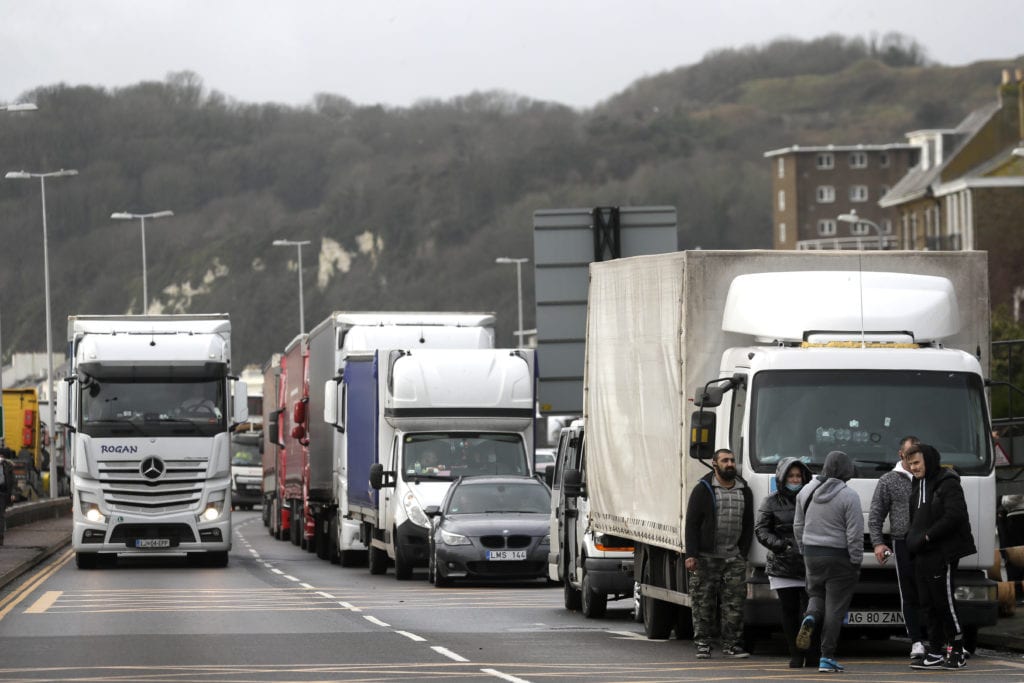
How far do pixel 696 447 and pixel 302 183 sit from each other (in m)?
145

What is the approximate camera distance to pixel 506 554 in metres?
27.4

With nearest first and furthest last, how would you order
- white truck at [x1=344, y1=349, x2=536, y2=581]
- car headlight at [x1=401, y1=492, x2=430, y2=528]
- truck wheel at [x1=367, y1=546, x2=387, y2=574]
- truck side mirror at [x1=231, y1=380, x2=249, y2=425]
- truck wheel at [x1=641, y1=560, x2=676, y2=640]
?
truck wheel at [x1=641, y1=560, x2=676, y2=640]
car headlight at [x1=401, y1=492, x2=430, y2=528]
white truck at [x1=344, y1=349, x2=536, y2=581]
truck wheel at [x1=367, y1=546, x2=387, y2=574]
truck side mirror at [x1=231, y1=380, x2=249, y2=425]

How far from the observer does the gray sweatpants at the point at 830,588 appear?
1512 cm

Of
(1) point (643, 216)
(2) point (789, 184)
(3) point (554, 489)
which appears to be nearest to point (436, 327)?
(1) point (643, 216)

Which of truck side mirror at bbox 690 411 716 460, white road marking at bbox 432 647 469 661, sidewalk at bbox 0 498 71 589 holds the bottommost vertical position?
sidewalk at bbox 0 498 71 589

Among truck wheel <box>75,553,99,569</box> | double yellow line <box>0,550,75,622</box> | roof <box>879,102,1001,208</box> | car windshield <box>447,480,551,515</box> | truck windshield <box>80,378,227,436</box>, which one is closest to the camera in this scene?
double yellow line <box>0,550,75,622</box>

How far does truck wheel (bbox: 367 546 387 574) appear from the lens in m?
31.6

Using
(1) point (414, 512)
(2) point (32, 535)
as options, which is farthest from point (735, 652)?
(2) point (32, 535)

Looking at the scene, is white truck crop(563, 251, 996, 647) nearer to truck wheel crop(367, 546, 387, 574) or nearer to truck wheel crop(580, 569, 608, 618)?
truck wheel crop(580, 569, 608, 618)

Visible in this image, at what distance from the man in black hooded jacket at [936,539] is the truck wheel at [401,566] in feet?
49.1

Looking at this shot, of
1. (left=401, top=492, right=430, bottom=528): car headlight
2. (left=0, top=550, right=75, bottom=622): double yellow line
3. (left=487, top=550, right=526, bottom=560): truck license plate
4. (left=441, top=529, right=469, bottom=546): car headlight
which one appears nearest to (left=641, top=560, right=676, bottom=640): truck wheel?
(left=0, top=550, right=75, bottom=622): double yellow line

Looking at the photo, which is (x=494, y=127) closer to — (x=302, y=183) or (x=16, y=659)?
(x=302, y=183)

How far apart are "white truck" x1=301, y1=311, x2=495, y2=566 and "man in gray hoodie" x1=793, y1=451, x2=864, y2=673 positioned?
16096 millimetres

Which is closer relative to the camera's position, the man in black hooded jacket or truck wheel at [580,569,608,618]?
the man in black hooded jacket
